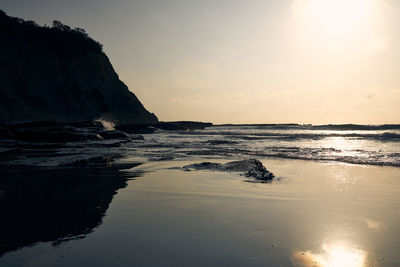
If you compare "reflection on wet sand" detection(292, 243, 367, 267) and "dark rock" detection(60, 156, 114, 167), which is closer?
"reflection on wet sand" detection(292, 243, 367, 267)

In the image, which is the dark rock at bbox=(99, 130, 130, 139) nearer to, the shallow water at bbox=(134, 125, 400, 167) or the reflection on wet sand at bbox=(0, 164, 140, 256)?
the shallow water at bbox=(134, 125, 400, 167)

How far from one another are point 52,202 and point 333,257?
12.2 feet

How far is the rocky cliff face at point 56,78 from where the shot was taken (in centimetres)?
4312

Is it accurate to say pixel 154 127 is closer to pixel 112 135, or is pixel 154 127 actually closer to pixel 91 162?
pixel 112 135

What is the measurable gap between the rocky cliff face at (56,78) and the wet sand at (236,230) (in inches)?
1701

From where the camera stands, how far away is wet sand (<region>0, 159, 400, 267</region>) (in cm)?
228

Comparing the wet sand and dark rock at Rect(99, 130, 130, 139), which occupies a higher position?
dark rock at Rect(99, 130, 130, 139)

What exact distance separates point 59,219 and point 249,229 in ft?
7.21

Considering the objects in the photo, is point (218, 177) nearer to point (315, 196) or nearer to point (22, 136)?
point (315, 196)

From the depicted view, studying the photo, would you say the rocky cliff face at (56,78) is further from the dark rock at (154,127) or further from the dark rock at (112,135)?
the dark rock at (112,135)

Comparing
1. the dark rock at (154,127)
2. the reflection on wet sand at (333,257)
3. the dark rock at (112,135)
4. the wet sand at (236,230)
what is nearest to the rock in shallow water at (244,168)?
the wet sand at (236,230)

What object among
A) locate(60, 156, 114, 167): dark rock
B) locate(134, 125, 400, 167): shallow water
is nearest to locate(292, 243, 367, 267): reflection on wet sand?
locate(60, 156, 114, 167): dark rock

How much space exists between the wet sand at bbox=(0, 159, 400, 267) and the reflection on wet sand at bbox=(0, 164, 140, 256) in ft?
0.45

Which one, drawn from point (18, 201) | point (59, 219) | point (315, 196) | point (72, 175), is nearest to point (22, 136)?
point (72, 175)
